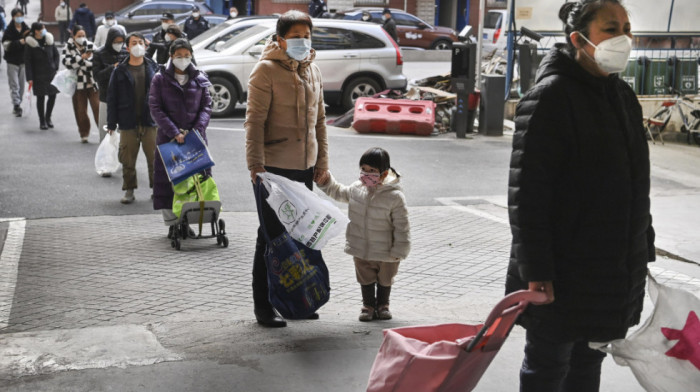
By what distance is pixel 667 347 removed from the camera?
3498 mm

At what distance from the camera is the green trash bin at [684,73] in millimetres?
17328

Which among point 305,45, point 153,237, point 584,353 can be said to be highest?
point 305,45

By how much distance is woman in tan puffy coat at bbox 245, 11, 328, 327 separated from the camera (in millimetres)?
5469

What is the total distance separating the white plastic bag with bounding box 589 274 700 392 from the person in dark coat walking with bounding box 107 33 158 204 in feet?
22.8

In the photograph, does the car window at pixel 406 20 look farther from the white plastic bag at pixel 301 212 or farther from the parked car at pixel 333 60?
the white plastic bag at pixel 301 212

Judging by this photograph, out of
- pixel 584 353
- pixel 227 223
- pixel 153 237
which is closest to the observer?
pixel 584 353

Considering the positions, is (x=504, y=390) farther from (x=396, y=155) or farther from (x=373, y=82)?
(x=373, y=82)

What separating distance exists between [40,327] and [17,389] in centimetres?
119

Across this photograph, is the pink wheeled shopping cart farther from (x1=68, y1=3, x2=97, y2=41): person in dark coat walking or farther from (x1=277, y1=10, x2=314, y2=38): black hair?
(x1=68, y1=3, x2=97, y2=41): person in dark coat walking

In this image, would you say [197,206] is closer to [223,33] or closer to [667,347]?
[667,347]

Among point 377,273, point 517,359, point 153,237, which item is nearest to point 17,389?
point 377,273

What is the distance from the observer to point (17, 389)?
4.62m

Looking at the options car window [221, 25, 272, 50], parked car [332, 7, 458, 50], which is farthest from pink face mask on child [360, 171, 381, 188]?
parked car [332, 7, 458, 50]

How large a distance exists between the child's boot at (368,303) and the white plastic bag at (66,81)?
8.61 meters
